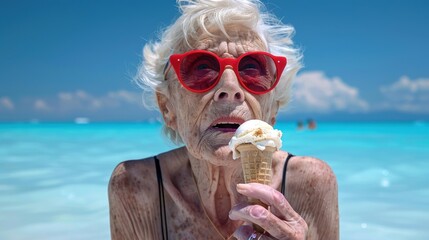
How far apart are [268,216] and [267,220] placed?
0.04ft

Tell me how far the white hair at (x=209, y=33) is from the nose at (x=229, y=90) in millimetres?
237

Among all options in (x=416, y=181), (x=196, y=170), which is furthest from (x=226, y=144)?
(x=416, y=181)

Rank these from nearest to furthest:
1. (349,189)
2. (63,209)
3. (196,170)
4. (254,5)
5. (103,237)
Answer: (254,5) < (196,170) < (103,237) < (63,209) < (349,189)

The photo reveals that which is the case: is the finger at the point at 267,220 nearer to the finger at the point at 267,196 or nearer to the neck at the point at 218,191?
the finger at the point at 267,196

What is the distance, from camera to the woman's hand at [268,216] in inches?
56.9

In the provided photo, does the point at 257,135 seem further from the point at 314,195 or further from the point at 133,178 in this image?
the point at 133,178

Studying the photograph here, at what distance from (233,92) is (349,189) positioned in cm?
625

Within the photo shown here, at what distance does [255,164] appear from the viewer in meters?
1.64

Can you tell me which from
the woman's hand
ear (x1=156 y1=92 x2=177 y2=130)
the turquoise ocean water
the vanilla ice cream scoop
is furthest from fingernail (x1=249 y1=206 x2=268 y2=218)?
the turquoise ocean water

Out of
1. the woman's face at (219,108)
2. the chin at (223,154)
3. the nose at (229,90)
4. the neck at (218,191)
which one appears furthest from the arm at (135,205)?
the nose at (229,90)

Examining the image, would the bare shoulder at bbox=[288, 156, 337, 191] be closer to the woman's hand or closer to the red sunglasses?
the red sunglasses

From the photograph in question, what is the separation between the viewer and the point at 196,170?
231 centimetres

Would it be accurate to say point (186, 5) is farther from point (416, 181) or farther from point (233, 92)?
point (416, 181)

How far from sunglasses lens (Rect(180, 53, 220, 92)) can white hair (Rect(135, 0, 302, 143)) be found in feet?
0.36
